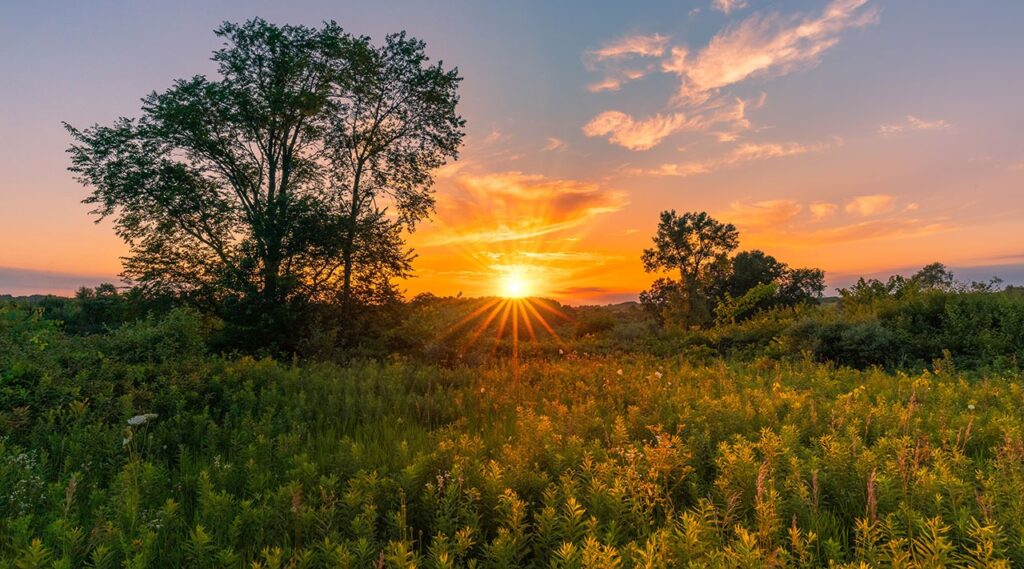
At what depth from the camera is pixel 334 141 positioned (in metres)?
21.4

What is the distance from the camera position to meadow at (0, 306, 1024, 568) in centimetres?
258

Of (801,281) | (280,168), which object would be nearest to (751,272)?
(801,281)

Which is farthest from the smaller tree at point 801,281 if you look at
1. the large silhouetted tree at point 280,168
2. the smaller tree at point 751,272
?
the large silhouetted tree at point 280,168

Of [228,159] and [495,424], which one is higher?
[228,159]

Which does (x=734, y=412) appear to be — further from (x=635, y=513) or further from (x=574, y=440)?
(x=635, y=513)

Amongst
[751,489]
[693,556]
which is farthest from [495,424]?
[693,556]

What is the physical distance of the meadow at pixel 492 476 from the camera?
2.58 metres

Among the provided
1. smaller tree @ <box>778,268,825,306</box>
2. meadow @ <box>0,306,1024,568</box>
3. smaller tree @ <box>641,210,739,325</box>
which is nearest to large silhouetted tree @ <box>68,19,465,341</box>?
meadow @ <box>0,306,1024,568</box>

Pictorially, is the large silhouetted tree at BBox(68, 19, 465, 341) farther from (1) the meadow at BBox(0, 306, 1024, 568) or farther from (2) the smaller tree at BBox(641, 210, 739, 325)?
(2) the smaller tree at BBox(641, 210, 739, 325)

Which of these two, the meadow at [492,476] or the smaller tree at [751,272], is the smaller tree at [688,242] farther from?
the meadow at [492,476]

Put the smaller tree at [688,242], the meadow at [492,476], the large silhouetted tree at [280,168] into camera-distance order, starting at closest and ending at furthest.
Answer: the meadow at [492,476]
the large silhouetted tree at [280,168]
the smaller tree at [688,242]

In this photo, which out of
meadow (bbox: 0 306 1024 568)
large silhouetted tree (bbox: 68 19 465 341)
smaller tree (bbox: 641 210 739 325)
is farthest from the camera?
smaller tree (bbox: 641 210 739 325)

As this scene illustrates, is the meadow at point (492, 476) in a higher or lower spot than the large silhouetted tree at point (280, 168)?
lower

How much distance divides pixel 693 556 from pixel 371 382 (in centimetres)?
651
